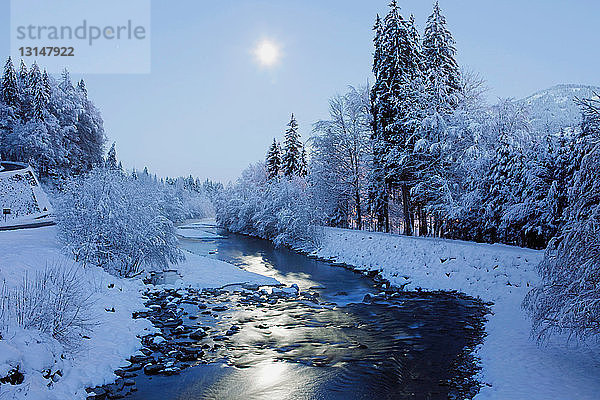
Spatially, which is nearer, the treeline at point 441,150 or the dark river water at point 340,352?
the dark river water at point 340,352

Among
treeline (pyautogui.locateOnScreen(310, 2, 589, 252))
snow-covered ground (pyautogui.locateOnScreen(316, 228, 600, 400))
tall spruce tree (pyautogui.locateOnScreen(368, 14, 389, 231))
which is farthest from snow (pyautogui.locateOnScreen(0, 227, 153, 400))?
tall spruce tree (pyautogui.locateOnScreen(368, 14, 389, 231))

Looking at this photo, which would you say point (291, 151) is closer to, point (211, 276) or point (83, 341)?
point (211, 276)

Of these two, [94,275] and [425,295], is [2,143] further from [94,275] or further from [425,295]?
[425,295]

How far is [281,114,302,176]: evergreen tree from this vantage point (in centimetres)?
4678

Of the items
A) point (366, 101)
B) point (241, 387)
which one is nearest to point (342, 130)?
point (366, 101)

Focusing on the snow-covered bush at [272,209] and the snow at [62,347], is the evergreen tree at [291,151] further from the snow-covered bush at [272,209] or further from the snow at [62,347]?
the snow at [62,347]

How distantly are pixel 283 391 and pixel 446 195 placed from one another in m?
16.2

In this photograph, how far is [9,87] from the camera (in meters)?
42.7

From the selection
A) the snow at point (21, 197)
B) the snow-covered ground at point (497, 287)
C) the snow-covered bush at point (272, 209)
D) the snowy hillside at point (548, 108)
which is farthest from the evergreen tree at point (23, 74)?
the snowy hillside at point (548, 108)

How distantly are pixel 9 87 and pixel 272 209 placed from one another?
3060cm

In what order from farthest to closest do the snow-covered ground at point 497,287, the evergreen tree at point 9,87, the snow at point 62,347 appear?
the evergreen tree at point 9,87
the snow-covered ground at point 497,287
the snow at point 62,347

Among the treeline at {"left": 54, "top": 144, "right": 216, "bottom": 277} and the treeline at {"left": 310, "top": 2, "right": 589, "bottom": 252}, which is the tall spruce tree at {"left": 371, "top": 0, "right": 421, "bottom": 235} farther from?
the treeline at {"left": 54, "top": 144, "right": 216, "bottom": 277}

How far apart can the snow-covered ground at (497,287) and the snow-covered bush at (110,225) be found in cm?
1129

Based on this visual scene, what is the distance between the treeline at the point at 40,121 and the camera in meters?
41.2
